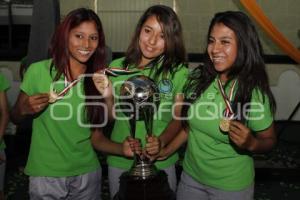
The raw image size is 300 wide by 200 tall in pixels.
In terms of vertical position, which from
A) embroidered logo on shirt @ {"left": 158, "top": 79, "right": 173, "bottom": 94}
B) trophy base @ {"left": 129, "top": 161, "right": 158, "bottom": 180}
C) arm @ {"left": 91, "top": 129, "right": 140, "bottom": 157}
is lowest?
trophy base @ {"left": 129, "top": 161, "right": 158, "bottom": 180}

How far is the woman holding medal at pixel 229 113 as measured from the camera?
5.42ft

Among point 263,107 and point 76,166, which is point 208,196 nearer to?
point 263,107

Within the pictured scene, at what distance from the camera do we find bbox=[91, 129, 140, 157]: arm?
1.76 meters

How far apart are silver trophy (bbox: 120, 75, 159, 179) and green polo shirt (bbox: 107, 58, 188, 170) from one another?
0.07 metres

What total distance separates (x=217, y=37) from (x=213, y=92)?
0.69ft

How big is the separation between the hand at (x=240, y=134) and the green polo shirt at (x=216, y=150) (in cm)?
9

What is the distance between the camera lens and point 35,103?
1.65 metres

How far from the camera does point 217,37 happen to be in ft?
5.57

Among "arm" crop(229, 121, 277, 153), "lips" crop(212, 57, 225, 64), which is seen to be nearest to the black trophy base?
"arm" crop(229, 121, 277, 153)

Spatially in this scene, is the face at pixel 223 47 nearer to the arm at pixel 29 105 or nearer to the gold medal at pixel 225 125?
the gold medal at pixel 225 125

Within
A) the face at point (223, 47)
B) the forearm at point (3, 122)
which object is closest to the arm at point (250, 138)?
the face at point (223, 47)

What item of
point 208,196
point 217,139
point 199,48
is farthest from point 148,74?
point 199,48

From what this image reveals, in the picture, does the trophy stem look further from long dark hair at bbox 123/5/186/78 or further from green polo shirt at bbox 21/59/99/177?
long dark hair at bbox 123/5/186/78

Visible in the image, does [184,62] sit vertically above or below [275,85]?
above
